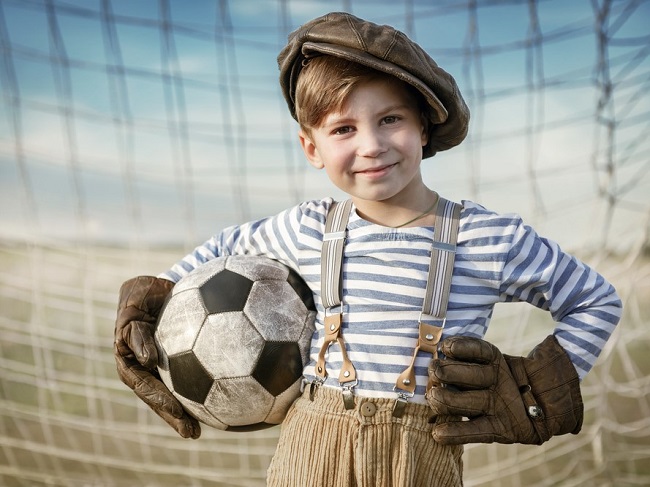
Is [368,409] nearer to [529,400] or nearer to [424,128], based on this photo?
[529,400]

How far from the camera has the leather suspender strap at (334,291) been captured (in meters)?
1.61

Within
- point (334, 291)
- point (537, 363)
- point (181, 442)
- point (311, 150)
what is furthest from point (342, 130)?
point (181, 442)

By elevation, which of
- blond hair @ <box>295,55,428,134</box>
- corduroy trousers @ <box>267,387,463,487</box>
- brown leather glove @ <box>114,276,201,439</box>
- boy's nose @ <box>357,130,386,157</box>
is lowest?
corduroy trousers @ <box>267,387,463,487</box>

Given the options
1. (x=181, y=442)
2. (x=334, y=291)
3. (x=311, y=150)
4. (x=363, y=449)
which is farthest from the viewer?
→ (x=181, y=442)

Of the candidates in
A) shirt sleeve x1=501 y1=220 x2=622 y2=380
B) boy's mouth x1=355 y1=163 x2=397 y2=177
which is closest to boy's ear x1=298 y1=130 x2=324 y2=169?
boy's mouth x1=355 y1=163 x2=397 y2=177

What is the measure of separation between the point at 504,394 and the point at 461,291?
0.82 ft

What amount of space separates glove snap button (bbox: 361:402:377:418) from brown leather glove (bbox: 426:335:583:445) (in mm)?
121

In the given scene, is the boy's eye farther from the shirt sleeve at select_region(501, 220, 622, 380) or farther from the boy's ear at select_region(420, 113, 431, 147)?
the shirt sleeve at select_region(501, 220, 622, 380)

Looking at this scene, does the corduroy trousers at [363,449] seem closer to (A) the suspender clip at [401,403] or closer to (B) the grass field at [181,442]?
(A) the suspender clip at [401,403]

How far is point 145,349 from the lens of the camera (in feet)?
5.75

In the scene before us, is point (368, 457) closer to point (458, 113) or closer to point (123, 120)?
point (458, 113)

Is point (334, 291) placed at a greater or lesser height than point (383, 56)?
lesser

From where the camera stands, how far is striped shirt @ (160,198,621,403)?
63.6 inches

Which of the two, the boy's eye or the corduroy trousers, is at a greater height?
the boy's eye
